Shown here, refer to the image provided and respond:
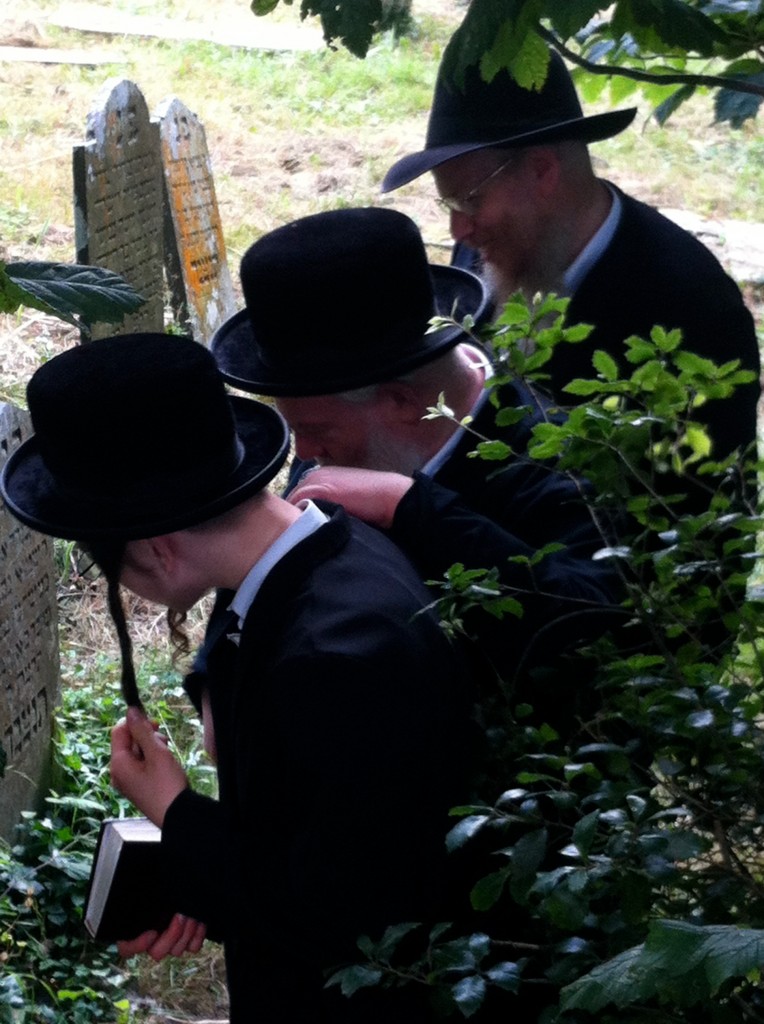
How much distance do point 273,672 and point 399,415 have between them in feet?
2.39

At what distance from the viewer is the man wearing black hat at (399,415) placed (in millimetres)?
2258

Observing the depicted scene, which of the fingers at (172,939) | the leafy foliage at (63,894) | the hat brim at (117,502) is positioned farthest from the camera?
the leafy foliage at (63,894)

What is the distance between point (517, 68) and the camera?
1.58 metres

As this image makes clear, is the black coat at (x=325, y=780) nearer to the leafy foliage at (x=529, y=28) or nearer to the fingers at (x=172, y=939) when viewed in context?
the fingers at (x=172, y=939)

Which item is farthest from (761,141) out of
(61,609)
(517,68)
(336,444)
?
(517,68)

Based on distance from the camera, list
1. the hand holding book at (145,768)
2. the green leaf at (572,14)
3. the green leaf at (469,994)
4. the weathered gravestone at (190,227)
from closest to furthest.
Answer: the green leaf at (572,14)
the green leaf at (469,994)
the hand holding book at (145,768)
the weathered gravestone at (190,227)

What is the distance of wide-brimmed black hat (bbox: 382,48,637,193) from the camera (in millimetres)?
3236

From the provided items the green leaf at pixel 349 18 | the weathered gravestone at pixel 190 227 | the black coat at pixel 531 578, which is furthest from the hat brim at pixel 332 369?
the weathered gravestone at pixel 190 227

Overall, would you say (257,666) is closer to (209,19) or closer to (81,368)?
(81,368)

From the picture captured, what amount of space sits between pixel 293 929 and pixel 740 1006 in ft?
2.24

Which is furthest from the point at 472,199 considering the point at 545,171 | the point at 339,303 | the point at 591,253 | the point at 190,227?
the point at 190,227

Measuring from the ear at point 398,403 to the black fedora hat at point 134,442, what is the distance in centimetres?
47

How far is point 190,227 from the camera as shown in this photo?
6.99 meters

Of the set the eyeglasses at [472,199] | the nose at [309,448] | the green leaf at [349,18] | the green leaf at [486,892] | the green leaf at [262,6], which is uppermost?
the green leaf at [349,18]
